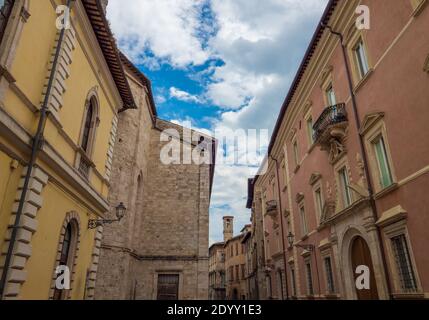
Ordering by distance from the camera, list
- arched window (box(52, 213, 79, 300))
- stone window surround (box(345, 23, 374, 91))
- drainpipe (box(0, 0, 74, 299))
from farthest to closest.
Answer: stone window surround (box(345, 23, 374, 91)) → arched window (box(52, 213, 79, 300)) → drainpipe (box(0, 0, 74, 299))

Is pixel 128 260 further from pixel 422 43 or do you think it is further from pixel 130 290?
pixel 422 43

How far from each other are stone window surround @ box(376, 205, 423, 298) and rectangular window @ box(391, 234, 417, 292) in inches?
3.6

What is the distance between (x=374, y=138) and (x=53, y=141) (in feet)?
29.3

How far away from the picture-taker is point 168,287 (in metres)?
21.8

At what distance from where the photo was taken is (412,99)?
27.2 ft

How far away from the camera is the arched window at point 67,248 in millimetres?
8773

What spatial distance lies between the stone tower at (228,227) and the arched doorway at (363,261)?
53.0 meters

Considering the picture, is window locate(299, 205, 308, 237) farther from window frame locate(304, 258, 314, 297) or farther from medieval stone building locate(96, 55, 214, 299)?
medieval stone building locate(96, 55, 214, 299)

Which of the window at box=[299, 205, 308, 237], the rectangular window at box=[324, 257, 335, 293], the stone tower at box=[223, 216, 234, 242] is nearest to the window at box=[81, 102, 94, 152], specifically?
the rectangular window at box=[324, 257, 335, 293]

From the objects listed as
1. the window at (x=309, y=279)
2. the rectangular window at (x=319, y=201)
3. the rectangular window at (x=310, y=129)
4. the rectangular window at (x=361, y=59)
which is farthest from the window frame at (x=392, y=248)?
the window at (x=309, y=279)

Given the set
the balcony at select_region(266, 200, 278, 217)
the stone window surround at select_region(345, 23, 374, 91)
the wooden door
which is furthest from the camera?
the balcony at select_region(266, 200, 278, 217)

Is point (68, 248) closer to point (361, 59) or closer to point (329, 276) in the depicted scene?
point (329, 276)

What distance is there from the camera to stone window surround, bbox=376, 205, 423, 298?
27.2 ft
